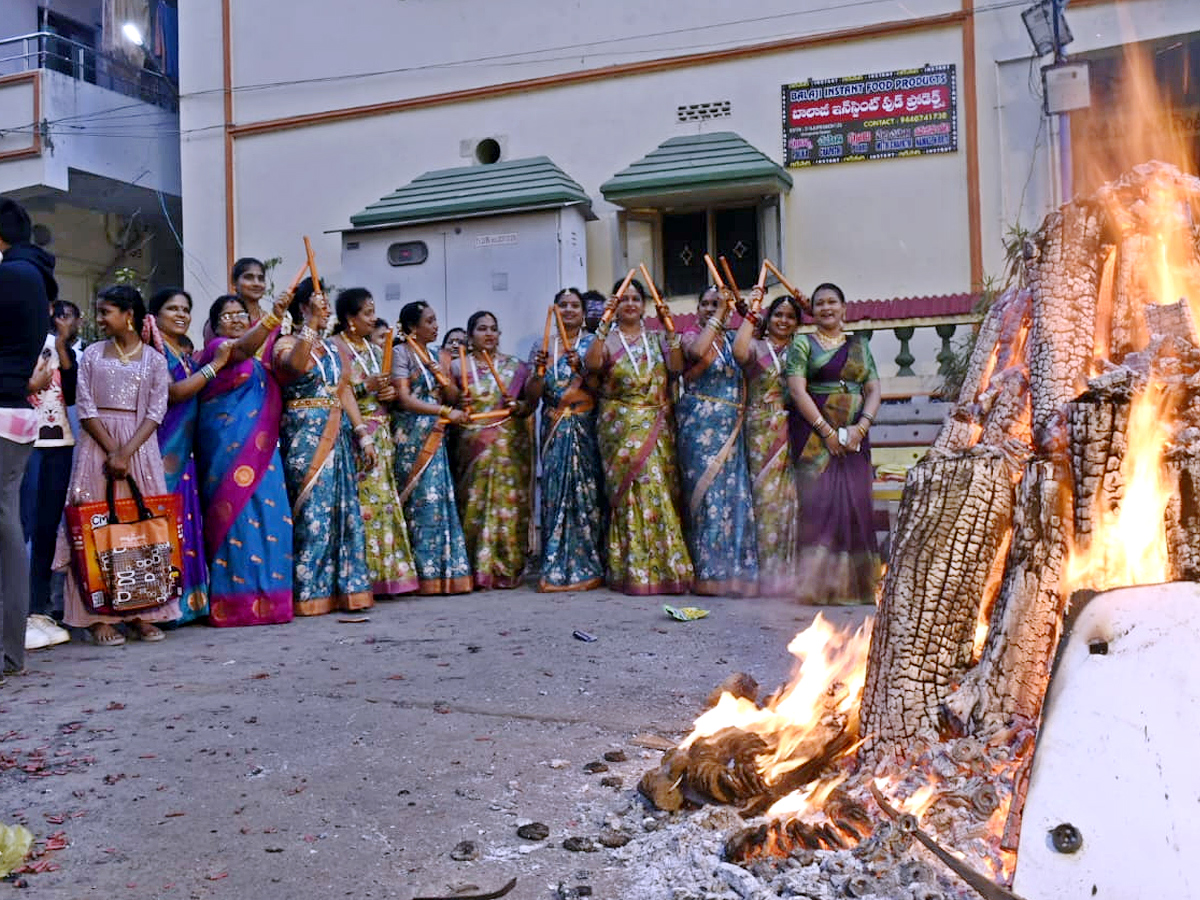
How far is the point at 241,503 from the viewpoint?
5.81m

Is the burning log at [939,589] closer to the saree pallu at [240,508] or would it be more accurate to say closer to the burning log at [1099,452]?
the burning log at [1099,452]

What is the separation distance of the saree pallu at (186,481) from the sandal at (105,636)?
0.38 m

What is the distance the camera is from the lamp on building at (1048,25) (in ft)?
30.1

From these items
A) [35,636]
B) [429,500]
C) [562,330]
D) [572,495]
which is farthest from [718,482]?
[35,636]

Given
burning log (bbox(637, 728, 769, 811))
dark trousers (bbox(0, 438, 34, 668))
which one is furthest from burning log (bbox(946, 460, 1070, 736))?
dark trousers (bbox(0, 438, 34, 668))

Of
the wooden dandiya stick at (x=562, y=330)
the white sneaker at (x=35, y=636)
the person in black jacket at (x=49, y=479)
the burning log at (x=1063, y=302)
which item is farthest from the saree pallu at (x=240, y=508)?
the burning log at (x=1063, y=302)

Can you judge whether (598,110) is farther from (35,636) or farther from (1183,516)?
(1183,516)

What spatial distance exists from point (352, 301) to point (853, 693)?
14.5ft

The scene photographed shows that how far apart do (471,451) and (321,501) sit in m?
1.27

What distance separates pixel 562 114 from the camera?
11656 mm

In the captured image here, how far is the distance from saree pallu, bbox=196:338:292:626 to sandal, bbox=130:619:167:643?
1.28ft

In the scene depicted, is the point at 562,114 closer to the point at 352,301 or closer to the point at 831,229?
the point at 831,229

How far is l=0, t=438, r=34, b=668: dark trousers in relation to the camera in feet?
14.3

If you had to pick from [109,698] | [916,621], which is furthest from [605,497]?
[916,621]
